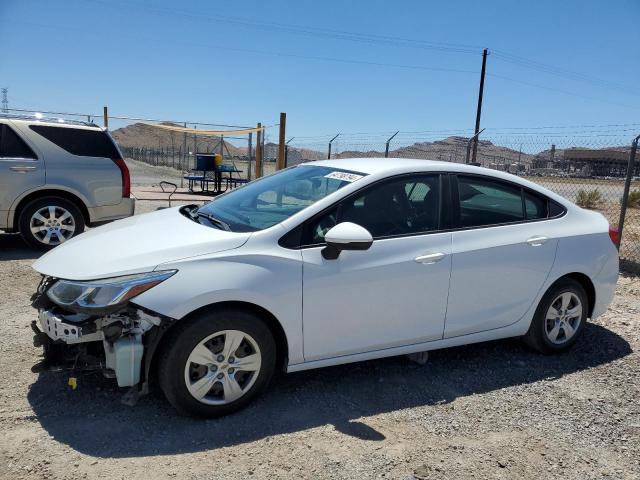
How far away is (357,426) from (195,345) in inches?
43.4

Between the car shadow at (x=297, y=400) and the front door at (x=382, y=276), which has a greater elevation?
the front door at (x=382, y=276)

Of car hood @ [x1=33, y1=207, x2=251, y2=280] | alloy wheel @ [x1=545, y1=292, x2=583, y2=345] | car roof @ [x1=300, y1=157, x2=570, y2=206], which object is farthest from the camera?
alloy wheel @ [x1=545, y1=292, x2=583, y2=345]

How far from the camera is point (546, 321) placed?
14.6ft

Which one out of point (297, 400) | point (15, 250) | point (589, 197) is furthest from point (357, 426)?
point (589, 197)

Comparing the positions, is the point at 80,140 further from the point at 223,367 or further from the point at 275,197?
the point at 223,367

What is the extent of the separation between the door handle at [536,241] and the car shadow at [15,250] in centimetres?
618

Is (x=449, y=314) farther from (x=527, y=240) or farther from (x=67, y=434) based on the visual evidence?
(x=67, y=434)

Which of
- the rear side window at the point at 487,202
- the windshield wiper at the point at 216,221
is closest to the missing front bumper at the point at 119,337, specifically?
the windshield wiper at the point at 216,221

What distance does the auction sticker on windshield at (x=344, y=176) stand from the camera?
3.83 metres

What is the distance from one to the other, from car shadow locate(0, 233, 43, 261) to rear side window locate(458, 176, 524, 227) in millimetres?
5793

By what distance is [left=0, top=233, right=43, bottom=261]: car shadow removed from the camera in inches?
283

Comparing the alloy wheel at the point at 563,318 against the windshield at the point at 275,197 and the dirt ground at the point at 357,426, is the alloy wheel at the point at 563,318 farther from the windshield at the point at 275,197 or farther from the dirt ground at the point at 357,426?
the windshield at the point at 275,197

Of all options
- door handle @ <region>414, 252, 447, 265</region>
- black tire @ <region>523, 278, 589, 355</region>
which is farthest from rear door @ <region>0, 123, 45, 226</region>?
black tire @ <region>523, 278, 589, 355</region>

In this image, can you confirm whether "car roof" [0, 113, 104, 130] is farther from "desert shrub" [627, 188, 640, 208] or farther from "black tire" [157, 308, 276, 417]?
"desert shrub" [627, 188, 640, 208]
